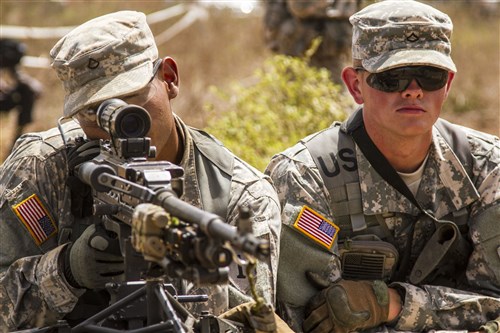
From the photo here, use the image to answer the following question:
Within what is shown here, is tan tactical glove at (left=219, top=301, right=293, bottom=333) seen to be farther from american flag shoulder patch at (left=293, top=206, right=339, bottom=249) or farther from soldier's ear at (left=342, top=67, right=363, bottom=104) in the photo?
soldier's ear at (left=342, top=67, right=363, bottom=104)

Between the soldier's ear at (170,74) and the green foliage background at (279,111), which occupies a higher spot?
the soldier's ear at (170,74)

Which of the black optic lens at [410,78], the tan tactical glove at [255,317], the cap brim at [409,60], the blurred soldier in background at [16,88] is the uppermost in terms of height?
the cap brim at [409,60]

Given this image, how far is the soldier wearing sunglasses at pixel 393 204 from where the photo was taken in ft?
15.1

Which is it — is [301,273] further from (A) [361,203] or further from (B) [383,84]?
(B) [383,84]

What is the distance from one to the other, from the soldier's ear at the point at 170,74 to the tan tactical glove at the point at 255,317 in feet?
3.20

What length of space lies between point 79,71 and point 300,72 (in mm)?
3757

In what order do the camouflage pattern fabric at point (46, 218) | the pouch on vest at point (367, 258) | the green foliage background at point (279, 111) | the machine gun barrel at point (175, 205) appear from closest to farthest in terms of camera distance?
the machine gun barrel at point (175, 205)
the camouflage pattern fabric at point (46, 218)
the pouch on vest at point (367, 258)
the green foliage background at point (279, 111)

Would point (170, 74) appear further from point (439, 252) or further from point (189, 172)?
point (439, 252)

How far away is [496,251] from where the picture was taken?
15.6ft

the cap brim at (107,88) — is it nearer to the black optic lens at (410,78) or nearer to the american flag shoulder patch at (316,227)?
the american flag shoulder patch at (316,227)

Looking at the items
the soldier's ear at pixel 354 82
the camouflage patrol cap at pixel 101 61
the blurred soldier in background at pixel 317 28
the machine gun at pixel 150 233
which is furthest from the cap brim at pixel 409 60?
the blurred soldier in background at pixel 317 28

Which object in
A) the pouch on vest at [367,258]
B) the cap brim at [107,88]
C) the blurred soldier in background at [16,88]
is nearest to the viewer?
the cap brim at [107,88]

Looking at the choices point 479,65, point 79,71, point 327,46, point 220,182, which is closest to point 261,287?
point 220,182

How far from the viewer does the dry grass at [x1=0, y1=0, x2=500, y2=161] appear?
1258 centimetres
